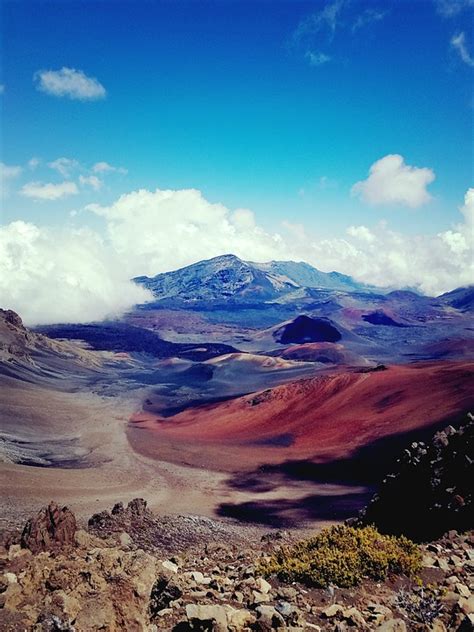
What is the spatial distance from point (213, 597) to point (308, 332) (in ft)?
422

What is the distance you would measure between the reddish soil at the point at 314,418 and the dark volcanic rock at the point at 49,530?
18.6m

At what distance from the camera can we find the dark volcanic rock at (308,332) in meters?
129

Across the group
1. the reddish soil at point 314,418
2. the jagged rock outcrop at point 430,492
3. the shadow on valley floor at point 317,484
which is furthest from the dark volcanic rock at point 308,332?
the jagged rock outcrop at point 430,492

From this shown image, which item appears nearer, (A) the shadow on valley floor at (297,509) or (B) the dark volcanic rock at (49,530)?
(B) the dark volcanic rock at (49,530)


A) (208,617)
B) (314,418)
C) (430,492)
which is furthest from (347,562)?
(314,418)

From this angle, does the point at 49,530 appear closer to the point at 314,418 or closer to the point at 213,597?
the point at 213,597

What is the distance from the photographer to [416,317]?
189000 mm

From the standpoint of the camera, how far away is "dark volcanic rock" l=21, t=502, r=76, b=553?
9.10 meters

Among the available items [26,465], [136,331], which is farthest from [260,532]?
[136,331]

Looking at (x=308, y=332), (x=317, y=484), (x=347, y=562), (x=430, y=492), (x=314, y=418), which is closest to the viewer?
(x=347, y=562)

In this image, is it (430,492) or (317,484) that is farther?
(317,484)

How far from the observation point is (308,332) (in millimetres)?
133125

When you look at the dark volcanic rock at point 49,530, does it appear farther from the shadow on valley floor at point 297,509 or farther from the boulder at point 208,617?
the shadow on valley floor at point 297,509

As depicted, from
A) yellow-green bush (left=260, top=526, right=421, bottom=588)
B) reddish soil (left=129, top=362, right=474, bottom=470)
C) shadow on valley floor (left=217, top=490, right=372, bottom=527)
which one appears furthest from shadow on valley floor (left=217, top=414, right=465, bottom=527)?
yellow-green bush (left=260, top=526, right=421, bottom=588)
